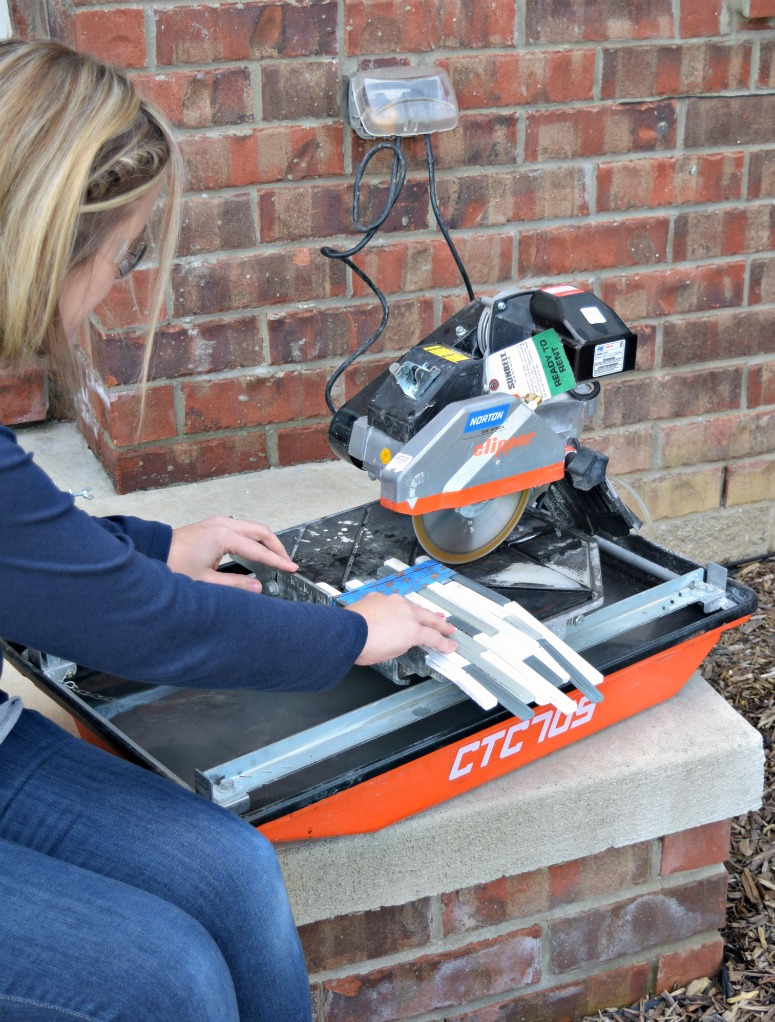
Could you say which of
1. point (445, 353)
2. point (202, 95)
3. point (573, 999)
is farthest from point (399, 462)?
point (202, 95)

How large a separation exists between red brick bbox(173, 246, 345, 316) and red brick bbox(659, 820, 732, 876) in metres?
1.23

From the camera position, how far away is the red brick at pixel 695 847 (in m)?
1.75

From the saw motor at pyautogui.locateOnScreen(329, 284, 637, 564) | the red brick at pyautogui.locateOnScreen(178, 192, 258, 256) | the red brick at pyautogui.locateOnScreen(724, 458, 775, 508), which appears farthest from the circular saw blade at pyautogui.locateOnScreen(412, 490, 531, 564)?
the red brick at pyautogui.locateOnScreen(724, 458, 775, 508)

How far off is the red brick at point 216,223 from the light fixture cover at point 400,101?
0.26 metres

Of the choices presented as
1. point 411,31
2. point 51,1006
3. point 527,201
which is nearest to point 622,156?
point 527,201

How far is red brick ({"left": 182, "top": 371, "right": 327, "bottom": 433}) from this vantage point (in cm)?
237

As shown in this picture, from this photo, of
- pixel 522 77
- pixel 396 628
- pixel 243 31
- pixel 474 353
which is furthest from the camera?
pixel 522 77

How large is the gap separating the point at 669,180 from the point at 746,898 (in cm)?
143

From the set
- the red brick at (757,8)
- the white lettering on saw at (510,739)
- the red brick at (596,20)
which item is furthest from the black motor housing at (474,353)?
the red brick at (757,8)

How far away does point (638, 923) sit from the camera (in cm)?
178

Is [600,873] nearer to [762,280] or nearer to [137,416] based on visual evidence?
[137,416]

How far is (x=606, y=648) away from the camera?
168 centimetres

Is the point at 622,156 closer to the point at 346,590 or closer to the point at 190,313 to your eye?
the point at 190,313

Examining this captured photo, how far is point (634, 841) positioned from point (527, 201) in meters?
1.32
